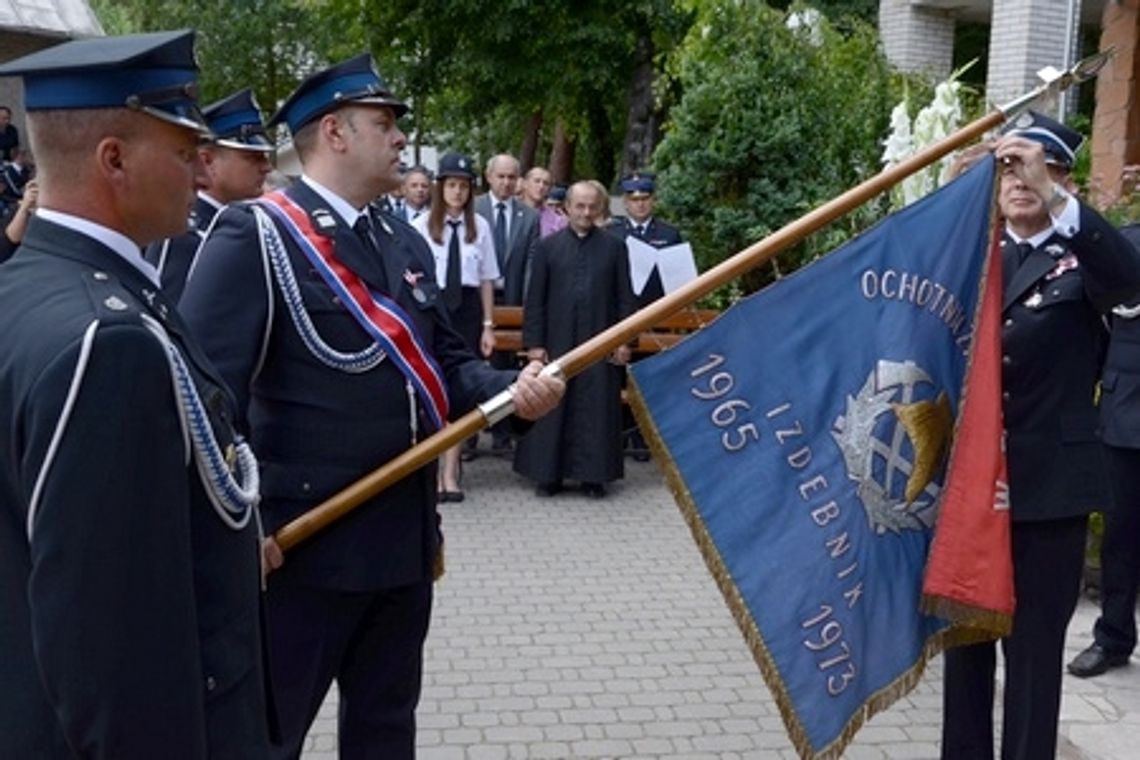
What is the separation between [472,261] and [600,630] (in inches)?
137

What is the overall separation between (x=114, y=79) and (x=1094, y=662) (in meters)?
4.57

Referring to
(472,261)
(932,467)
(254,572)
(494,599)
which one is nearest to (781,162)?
(472,261)

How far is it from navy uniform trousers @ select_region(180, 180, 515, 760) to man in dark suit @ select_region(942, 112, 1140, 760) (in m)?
1.72

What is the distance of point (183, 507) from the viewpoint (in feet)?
5.67

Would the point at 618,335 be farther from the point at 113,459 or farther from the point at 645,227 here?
the point at 645,227

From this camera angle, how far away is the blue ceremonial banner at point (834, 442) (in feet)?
10.6

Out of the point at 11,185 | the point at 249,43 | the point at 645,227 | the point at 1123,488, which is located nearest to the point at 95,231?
the point at 1123,488

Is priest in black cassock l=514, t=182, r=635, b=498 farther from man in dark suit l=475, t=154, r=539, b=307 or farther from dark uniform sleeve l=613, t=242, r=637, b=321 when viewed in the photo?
man in dark suit l=475, t=154, r=539, b=307

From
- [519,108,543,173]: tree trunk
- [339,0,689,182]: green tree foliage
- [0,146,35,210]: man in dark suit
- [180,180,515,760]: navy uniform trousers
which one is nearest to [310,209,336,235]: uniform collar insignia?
[180,180,515,760]: navy uniform trousers

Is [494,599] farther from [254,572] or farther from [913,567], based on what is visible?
[254,572]

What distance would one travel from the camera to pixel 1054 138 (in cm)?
357

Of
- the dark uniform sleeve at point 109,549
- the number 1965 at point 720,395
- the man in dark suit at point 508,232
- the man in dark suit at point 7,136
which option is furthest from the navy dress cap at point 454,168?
the man in dark suit at point 7,136

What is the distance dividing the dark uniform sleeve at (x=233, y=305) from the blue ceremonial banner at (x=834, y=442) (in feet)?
3.24

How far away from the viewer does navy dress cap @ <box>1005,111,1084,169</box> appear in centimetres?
356
